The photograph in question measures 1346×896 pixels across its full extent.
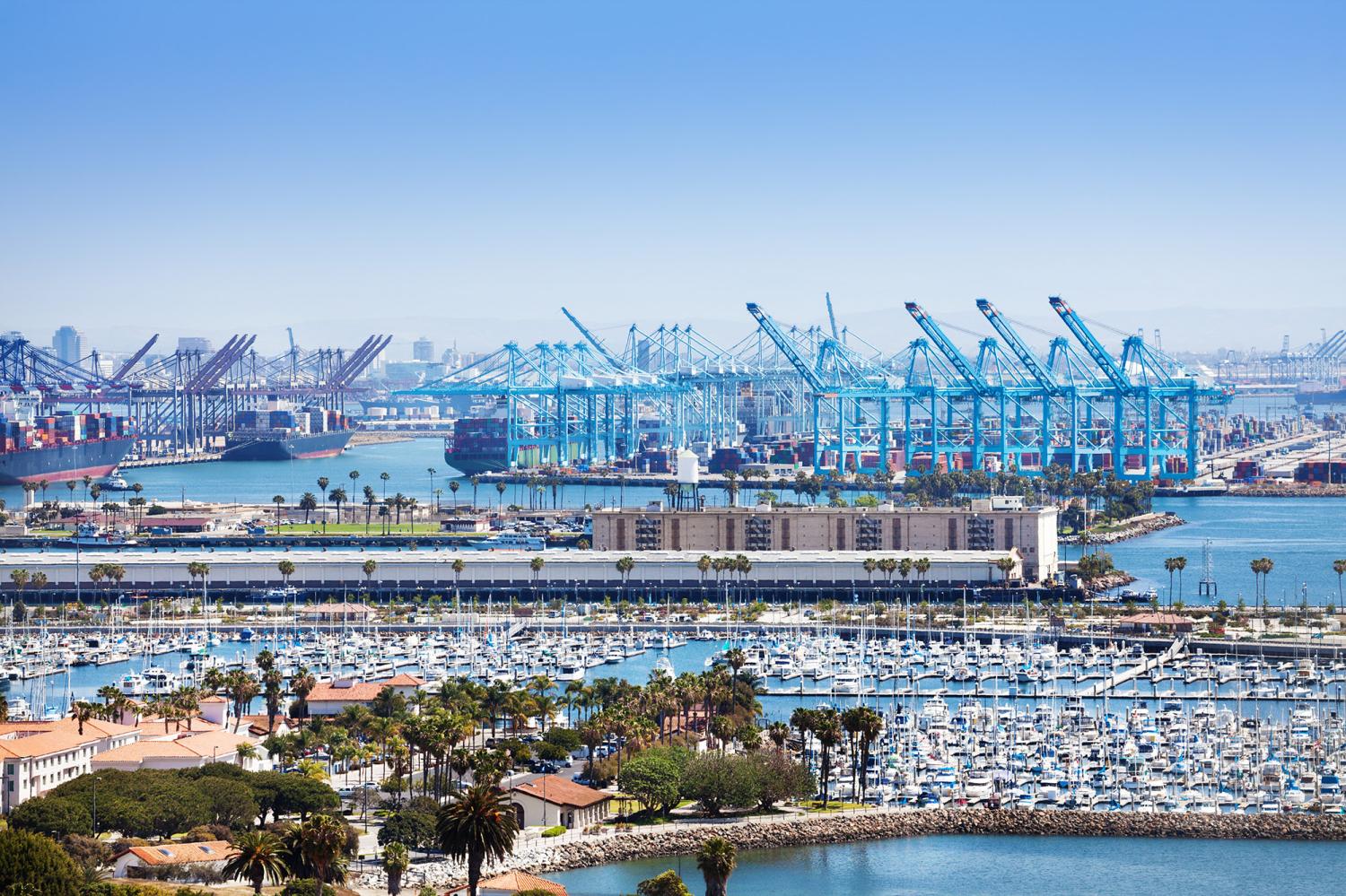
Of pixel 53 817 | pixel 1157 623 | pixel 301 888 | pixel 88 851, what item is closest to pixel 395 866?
pixel 301 888

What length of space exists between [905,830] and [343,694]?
8245mm

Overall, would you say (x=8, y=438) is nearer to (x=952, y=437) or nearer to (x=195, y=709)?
(x=952, y=437)

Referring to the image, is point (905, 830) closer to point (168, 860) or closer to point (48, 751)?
point (168, 860)

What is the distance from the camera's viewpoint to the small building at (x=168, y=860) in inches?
754

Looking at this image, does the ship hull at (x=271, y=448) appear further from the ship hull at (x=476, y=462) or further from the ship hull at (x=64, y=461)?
the ship hull at (x=476, y=462)

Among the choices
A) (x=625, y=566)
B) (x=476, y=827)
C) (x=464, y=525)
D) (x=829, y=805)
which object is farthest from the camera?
(x=464, y=525)

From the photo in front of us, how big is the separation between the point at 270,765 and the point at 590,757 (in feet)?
11.3

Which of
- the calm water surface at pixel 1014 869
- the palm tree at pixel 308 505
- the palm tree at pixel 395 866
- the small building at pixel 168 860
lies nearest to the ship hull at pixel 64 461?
the palm tree at pixel 308 505

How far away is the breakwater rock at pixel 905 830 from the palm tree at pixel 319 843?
344cm

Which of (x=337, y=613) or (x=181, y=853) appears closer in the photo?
(x=181, y=853)

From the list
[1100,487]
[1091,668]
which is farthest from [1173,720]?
[1100,487]

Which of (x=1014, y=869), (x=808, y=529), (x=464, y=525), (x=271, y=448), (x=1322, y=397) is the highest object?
(x=1322, y=397)

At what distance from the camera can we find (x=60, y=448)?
88.3m

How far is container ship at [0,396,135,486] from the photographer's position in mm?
85062
